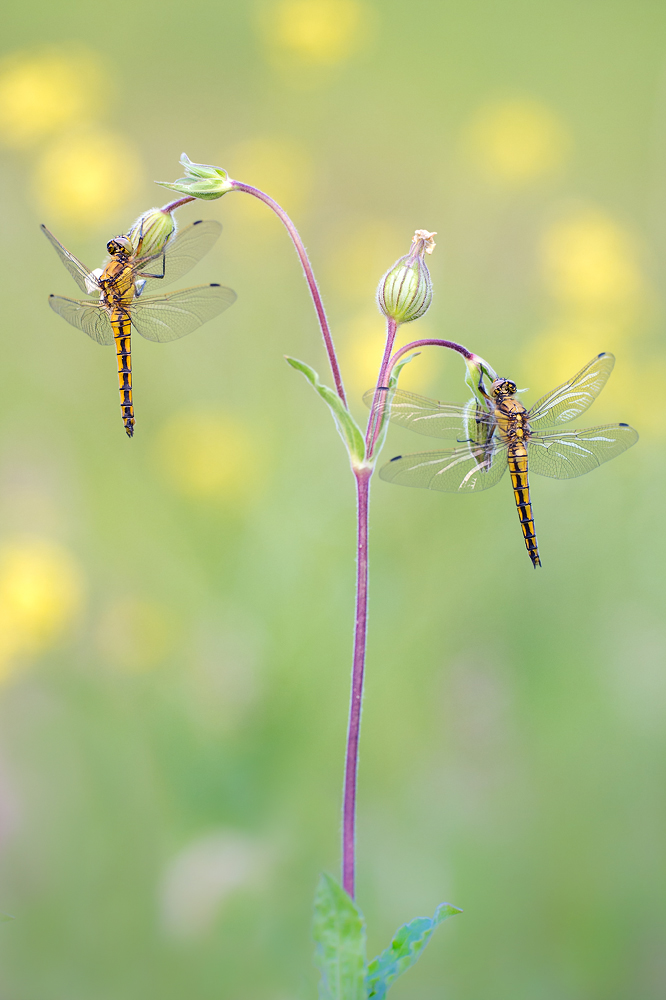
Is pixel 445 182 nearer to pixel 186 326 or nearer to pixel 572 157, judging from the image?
pixel 572 157

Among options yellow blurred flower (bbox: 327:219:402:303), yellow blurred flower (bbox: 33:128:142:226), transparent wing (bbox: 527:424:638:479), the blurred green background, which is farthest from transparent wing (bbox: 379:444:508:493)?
yellow blurred flower (bbox: 33:128:142:226)

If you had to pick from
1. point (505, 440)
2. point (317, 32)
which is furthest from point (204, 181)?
point (317, 32)

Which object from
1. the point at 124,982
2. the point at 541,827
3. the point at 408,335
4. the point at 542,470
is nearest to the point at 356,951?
the point at 542,470

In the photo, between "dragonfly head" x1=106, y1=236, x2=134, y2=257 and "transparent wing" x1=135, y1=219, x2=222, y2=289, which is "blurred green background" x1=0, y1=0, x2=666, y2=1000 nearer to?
"transparent wing" x1=135, y1=219, x2=222, y2=289

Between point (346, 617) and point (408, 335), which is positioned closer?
point (346, 617)

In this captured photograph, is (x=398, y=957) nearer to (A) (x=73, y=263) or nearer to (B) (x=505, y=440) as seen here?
(B) (x=505, y=440)

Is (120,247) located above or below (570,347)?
above
